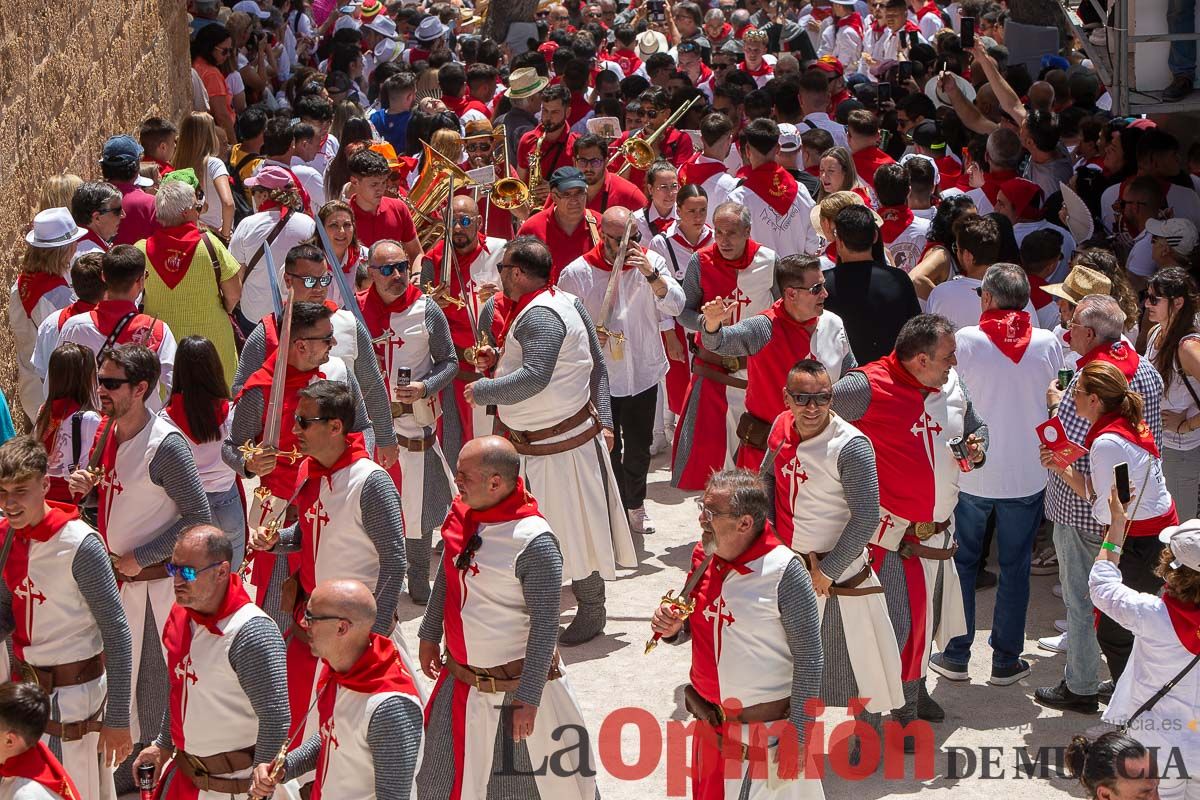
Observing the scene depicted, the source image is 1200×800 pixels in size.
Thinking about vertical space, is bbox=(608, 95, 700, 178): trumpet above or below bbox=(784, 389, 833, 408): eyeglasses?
below

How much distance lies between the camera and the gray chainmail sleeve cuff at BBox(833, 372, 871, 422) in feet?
21.5

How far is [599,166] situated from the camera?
990 cm

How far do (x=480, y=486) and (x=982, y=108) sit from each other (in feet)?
28.4

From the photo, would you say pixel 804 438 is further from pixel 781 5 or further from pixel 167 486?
pixel 781 5

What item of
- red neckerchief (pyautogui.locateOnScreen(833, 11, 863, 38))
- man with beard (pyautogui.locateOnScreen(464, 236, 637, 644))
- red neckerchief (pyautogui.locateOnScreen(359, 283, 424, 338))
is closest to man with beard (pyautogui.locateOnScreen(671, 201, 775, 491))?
man with beard (pyautogui.locateOnScreen(464, 236, 637, 644))

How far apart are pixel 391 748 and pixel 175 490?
1893 mm

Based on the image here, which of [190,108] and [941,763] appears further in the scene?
[190,108]

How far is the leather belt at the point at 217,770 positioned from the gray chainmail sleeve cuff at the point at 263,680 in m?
0.16

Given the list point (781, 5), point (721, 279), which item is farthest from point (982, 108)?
point (781, 5)

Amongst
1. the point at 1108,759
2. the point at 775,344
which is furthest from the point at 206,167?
the point at 1108,759

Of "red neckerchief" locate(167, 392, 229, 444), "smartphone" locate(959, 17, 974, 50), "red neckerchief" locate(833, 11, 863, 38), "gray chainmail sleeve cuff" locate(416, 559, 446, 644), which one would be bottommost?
"red neckerchief" locate(833, 11, 863, 38)

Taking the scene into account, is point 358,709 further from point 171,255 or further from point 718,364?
point 171,255

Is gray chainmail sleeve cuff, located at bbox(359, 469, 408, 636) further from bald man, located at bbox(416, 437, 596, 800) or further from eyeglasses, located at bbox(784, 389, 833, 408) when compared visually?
eyeglasses, located at bbox(784, 389, 833, 408)

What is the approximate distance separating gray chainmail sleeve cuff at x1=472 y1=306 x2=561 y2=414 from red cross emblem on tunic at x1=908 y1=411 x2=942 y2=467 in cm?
177
